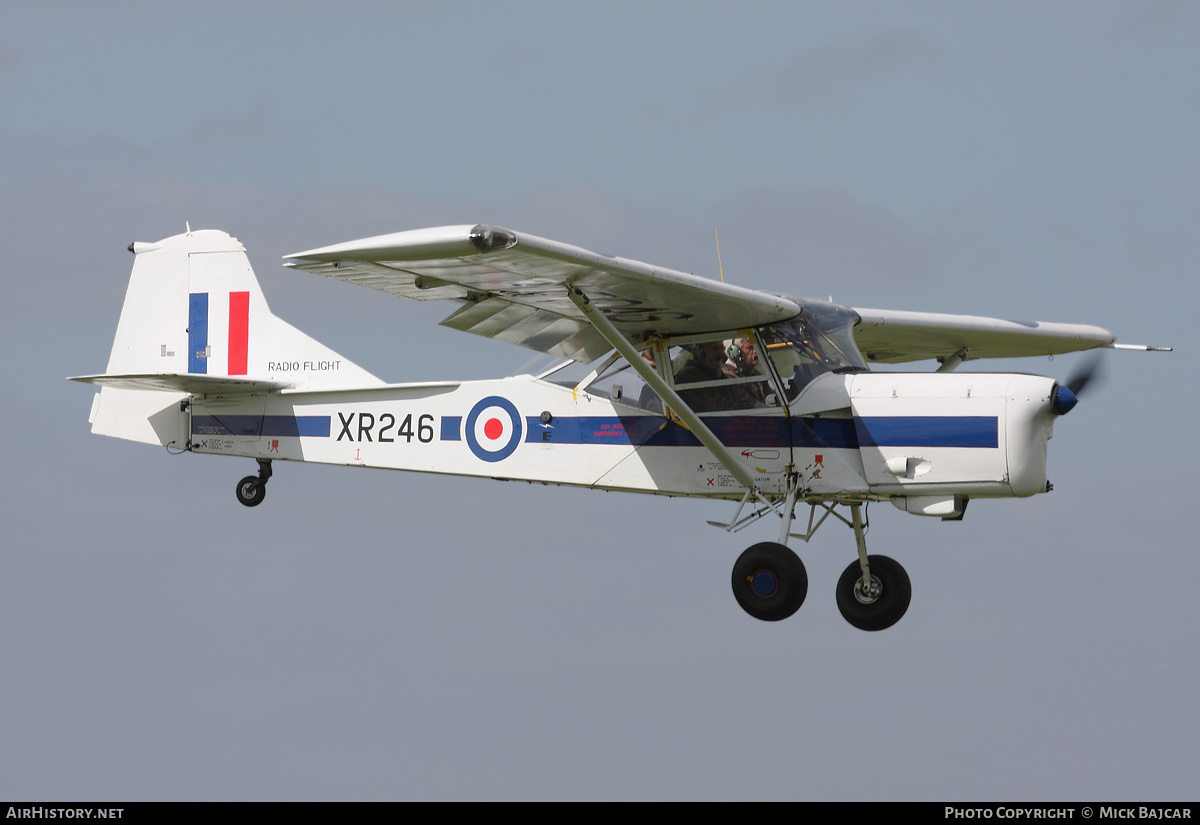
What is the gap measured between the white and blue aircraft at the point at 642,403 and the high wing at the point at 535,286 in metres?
0.02

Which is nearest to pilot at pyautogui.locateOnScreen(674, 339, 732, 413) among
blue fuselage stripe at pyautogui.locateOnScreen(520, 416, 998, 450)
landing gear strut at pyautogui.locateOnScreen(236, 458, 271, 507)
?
blue fuselage stripe at pyautogui.locateOnScreen(520, 416, 998, 450)

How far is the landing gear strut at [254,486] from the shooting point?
47.0 feet

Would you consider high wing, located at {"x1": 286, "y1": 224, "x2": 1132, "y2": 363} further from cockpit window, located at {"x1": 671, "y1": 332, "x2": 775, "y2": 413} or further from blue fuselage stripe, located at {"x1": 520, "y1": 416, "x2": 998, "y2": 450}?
blue fuselage stripe, located at {"x1": 520, "y1": 416, "x2": 998, "y2": 450}

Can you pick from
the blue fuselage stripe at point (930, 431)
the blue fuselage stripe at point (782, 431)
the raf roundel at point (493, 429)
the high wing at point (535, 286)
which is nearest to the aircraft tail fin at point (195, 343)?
the raf roundel at point (493, 429)

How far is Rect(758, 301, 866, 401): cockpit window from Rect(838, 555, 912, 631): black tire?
5.37 ft

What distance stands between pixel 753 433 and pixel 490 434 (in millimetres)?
2341

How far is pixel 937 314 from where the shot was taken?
14.5 metres

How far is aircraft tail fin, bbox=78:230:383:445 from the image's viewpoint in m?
A: 14.2

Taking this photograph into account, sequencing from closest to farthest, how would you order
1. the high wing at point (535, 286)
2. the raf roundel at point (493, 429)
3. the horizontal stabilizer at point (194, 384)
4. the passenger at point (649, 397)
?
the high wing at point (535, 286) < the passenger at point (649, 397) < the raf roundel at point (493, 429) < the horizontal stabilizer at point (194, 384)

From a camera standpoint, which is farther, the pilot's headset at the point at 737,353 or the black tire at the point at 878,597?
the black tire at the point at 878,597

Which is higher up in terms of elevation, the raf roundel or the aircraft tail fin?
the aircraft tail fin

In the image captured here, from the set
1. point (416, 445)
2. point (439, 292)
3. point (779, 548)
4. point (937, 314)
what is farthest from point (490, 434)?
point (937, 314)

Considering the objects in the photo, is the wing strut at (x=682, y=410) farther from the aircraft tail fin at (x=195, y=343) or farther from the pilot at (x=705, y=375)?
the aircraft tail fin at (x=195, y=343)

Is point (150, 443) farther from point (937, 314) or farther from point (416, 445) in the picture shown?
point (937, 314)
